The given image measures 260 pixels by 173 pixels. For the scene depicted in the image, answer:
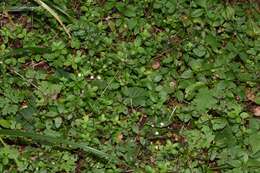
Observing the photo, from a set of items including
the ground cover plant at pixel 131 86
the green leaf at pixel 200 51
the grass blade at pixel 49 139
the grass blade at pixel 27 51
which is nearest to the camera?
the grass blade at pixel 49 139

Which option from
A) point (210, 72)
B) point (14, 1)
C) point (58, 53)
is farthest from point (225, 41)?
point (14, 1)

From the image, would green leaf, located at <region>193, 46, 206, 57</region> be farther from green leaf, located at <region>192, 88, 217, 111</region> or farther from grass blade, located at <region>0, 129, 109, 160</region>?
grass blade, located at <region>0, 129, 109, 160</region>

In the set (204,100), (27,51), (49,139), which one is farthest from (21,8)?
(204,100)

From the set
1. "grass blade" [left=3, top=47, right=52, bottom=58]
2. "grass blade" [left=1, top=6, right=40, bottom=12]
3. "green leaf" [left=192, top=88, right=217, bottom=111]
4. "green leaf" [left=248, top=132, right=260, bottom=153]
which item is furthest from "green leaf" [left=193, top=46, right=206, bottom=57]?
"grass blade" [left=1, top=6, right=40, bottom=12]

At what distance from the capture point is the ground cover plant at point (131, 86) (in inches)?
136

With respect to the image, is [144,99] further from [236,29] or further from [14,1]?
[14,1]

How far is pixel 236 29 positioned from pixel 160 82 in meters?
0.82

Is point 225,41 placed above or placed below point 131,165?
above

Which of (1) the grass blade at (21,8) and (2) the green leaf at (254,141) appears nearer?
(2) the green leaf at (254,141)

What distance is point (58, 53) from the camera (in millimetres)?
3842

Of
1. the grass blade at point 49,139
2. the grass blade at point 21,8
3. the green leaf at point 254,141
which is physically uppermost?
the grass blade at point 21,8

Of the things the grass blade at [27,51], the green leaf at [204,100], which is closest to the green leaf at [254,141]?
the green leaf at [204,100]

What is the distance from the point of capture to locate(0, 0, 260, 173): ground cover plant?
3453 mm

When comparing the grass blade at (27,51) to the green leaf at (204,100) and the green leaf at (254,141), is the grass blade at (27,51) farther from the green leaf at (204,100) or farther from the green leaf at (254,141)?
the green leaf at (254,141)
